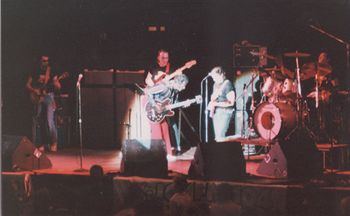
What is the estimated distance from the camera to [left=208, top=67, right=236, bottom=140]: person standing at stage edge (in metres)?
6.05

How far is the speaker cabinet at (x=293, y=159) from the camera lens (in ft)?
19.1

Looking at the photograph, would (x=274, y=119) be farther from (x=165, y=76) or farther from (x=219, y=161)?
(x=165, y=76)

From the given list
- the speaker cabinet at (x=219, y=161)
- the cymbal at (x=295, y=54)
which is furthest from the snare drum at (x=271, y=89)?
the speaker cabinet at (x=219, y=161)

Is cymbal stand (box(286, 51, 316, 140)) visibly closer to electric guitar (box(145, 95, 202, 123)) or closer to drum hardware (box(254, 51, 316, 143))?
drum hardware (box(254, 51, 316, 143))

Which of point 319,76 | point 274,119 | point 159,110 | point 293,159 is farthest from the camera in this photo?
point 159,110

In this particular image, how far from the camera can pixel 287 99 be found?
6082 mm

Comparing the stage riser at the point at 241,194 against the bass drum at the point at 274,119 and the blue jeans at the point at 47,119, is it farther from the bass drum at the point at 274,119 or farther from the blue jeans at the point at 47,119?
the blue jeans at the point at 47,119

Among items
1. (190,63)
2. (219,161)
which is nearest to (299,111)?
(219,161)

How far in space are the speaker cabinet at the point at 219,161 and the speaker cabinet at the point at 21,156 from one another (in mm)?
1661

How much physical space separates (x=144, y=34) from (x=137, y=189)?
1.67 metres

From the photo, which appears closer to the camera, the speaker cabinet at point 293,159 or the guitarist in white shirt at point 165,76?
the speaker cabinet at point 293,159

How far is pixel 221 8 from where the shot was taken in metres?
5.96

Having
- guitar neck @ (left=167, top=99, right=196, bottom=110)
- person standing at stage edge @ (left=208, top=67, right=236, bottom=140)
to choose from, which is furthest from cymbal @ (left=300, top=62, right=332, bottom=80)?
guitar neck @ (left=167, top=99, right=196, bottom=110)

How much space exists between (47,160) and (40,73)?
96cm
